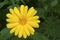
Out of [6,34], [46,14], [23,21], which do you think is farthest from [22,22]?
[46,14]

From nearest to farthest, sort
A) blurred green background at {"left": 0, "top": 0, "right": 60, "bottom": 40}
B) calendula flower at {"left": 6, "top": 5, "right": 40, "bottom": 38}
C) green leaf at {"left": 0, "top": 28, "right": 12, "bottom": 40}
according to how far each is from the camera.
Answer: calendula flower at {"left": 6, "top": 5, "right": 40, "bottom": 38} < green leaf at {"left": 0, "top": 28, "right": 12, "bottom": 40} < blurred green background at {"left": 0, "top": 0, "right": 60, "bottom": 40}

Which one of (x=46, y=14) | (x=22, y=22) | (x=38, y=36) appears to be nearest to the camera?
(x=22, y=22)

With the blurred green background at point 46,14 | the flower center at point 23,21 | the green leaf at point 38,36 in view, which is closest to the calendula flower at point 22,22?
the flower center at point 23,21

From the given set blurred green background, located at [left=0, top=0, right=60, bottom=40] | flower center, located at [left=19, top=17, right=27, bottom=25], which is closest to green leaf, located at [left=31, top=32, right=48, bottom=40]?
blurred green background, located at [left=0, top=0, right=60, bottom=40]

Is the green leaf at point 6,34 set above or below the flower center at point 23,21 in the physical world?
below

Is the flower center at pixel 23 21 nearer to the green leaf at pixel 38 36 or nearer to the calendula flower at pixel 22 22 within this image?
the calendula flower at pixel 22 22

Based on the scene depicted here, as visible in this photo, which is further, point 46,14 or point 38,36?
point 46,14

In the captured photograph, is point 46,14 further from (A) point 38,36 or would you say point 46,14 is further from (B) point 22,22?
(B) point 22,22

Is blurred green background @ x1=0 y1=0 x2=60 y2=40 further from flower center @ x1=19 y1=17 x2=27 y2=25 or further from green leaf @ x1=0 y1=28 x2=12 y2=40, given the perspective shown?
flower center @ x1=19 y1=17 x2=27 y2=25

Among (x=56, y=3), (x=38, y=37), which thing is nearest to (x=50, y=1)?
(x=56, y=3)
